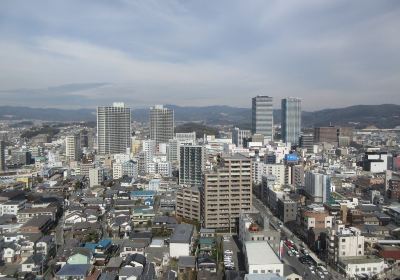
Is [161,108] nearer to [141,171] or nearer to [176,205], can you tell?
[141,171]

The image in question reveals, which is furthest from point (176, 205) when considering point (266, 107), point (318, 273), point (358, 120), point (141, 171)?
point (358, 120)

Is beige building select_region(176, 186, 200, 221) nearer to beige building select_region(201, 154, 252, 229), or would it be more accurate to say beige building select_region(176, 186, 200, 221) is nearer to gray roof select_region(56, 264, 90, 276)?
beige building select_region(201, 154, 252, 229)

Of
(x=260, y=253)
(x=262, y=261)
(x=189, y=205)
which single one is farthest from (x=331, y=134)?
(x=262, y=261)

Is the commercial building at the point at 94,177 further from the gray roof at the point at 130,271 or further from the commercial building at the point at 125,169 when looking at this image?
the gray roof at the point at 130,271

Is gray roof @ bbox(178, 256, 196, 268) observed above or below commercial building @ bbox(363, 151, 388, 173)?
below

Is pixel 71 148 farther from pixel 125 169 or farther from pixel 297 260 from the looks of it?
pixel 297 260

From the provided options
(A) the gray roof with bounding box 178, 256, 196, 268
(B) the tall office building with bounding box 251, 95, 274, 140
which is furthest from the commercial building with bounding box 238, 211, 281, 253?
(B) the tall office building with bounding box 251, 95, 274, 140
